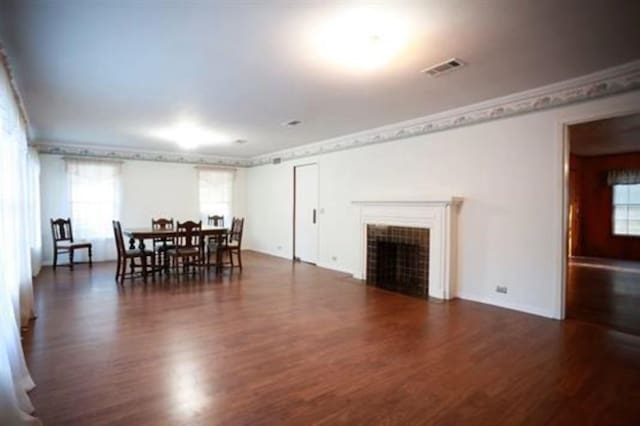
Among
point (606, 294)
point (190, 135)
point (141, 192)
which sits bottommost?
point (606, 294)

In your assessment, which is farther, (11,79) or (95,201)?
(95,201)

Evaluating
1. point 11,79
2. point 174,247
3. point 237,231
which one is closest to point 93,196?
point 174,247

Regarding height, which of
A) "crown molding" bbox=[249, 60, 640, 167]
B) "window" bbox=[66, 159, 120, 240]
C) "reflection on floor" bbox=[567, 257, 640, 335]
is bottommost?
"reflection on floor" bbox=[567, 257, 640, 335]

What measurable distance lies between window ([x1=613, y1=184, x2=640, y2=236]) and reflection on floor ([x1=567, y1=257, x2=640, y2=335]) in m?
1.13

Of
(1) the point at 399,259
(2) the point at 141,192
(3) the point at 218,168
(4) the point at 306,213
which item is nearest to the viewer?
(1) the point at 399,259

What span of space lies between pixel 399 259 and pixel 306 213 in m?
2.69

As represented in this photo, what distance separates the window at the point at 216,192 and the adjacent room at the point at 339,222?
1.94 meters

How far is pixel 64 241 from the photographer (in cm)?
708

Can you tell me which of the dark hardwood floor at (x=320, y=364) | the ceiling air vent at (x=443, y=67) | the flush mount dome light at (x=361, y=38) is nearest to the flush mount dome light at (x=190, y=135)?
the dark hardwood floor at (x=320, y=364)

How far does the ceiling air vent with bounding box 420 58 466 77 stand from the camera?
10.3 feet

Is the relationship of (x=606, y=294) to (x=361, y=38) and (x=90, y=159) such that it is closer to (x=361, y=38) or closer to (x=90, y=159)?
(x=361, y=38)

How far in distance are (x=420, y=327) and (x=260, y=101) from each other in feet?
10.6

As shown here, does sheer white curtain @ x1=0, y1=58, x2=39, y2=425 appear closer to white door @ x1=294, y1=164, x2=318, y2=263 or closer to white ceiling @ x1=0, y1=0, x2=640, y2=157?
white ceiling @ x1=0, y1=0, x2=640, y2=157

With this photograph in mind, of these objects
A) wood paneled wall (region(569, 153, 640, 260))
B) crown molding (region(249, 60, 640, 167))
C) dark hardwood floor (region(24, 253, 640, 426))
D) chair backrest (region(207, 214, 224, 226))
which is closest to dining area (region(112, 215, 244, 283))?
chair backrest (region(207, 214, 224, 226))
